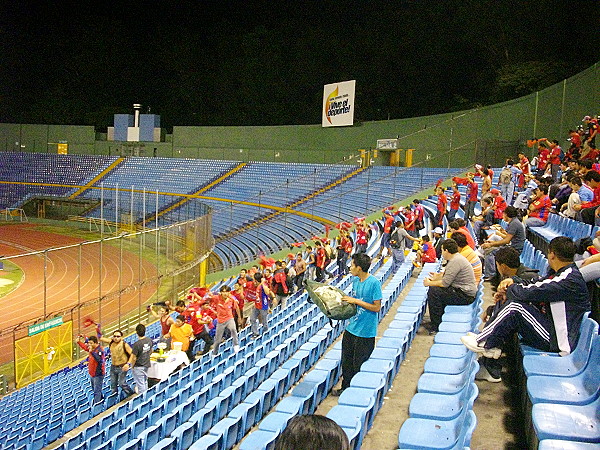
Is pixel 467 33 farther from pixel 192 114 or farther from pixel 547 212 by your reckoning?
pixel 547 212

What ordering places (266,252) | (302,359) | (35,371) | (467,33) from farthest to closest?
(467,33) → (266,252) → (35,371) → (302,359)

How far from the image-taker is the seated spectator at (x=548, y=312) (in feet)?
14.0

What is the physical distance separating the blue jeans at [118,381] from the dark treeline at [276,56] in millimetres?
26665

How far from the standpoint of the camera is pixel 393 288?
9297mm

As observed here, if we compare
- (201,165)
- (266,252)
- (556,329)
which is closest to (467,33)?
(201,165)

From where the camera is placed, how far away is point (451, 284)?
6734 mm

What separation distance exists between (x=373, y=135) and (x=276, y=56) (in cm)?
1553

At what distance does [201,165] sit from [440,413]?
36.3 meters

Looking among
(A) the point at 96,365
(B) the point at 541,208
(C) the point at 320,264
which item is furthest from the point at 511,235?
(C) the point at 320,264

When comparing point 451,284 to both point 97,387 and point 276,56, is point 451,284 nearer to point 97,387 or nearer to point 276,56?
point 97,387

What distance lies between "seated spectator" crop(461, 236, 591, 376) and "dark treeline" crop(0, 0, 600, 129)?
28058 mm

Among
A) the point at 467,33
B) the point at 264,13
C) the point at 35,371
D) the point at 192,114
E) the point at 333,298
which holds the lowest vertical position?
the point at 35,371

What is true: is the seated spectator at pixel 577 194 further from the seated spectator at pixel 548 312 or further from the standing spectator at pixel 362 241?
the standing spectator at pixel 362 241

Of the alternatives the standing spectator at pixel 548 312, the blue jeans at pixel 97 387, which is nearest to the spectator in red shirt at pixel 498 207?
the standing spectator at pixel 548 312
